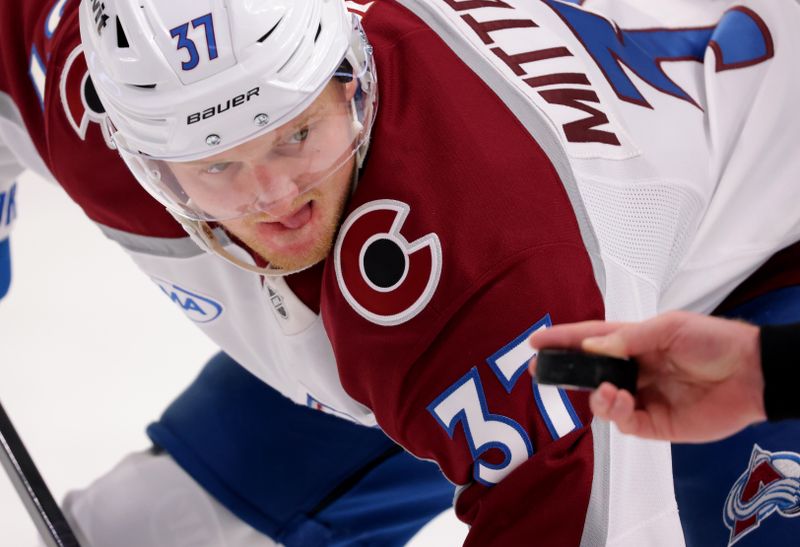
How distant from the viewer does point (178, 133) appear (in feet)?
3.90

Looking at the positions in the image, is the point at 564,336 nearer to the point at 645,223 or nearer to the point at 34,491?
the point at 645,223

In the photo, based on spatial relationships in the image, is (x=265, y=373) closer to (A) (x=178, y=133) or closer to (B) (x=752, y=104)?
(A) (x=178, y=133)

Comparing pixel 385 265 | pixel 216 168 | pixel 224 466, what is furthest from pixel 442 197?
pixel 224 466

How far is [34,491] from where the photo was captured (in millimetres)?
1628

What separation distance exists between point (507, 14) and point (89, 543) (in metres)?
0.96

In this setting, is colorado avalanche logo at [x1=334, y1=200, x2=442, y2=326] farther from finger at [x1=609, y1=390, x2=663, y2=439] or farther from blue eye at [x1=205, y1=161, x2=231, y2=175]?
finger at [x1=609, y1=390, x2=663, y2=439]

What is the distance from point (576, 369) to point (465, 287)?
300mm

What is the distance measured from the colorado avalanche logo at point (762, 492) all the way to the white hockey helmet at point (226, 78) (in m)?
0.60

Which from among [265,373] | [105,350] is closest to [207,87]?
[265,373]

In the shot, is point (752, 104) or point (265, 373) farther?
point (265, 373)

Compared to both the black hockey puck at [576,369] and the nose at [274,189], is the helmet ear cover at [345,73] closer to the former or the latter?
the nose at [274,189]

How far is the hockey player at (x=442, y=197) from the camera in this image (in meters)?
1.17

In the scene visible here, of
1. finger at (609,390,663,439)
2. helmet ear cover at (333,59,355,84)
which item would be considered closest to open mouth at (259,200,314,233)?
helmet ear cover at (333,59,355,84)

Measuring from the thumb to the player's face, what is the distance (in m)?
0.42
